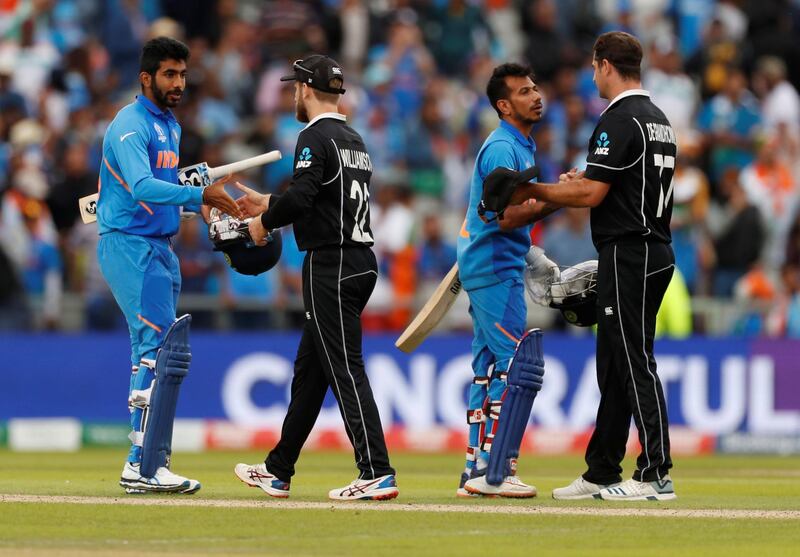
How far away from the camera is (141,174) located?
392 inches

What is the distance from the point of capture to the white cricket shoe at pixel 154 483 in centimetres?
1011

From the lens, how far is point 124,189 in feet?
33.5

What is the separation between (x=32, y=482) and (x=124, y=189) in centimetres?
261

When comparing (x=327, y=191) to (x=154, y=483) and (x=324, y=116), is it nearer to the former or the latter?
(x=324, y=116)

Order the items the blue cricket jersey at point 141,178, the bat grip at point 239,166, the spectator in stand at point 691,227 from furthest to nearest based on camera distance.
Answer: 1. the spectator in stand at point 691,227
2. the bat grip at point 239,166
3. the blue cricket jersey at point 141,178

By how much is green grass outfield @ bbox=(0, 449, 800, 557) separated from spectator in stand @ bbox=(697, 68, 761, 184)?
9.45 meters

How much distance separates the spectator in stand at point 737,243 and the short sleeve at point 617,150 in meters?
9.61

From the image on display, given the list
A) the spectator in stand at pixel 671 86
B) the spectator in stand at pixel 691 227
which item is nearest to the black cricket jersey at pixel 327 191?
the spectator in stand at pixel 691 227

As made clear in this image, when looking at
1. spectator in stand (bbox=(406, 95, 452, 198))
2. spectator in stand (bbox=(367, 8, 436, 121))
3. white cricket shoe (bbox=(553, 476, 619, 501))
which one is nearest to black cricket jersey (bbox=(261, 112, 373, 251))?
white cricket shoe (bbox=(553, 476, 619, 501))

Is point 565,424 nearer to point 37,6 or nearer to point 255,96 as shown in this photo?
point 255,96

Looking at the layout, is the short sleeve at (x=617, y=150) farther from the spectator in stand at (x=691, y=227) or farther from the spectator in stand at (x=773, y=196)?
the spectator in stand at (x=773, y=196)

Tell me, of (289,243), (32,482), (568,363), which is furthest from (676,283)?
(32,482)

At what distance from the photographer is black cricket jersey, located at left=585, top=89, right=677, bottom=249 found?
32.5 feet

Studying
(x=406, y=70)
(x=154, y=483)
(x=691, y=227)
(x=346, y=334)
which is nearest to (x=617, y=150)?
(x=346, y=334)
